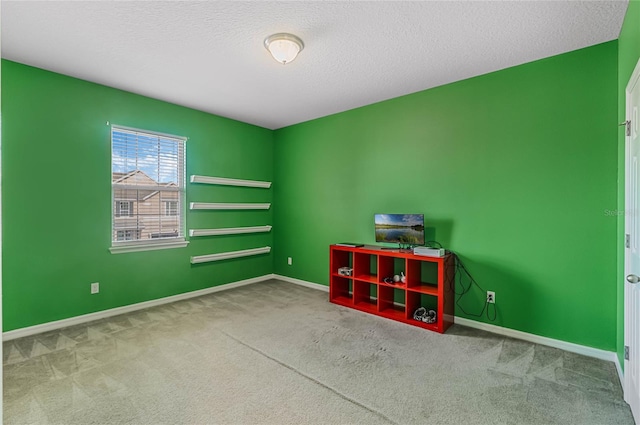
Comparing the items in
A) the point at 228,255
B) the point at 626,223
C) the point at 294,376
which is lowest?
the point at 294,376

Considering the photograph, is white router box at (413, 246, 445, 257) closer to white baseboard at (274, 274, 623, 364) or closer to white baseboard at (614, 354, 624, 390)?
white baseboard at (274, 274, 623, 364)

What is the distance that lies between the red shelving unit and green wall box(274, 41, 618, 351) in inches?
11.6

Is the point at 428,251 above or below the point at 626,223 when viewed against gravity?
below

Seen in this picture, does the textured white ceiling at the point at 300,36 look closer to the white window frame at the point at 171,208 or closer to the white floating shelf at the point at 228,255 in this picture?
the white window frame at the point at 171,208

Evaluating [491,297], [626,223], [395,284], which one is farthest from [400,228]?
[626,223]

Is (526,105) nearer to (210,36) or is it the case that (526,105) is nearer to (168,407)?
(210,36)

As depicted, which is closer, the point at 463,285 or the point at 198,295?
the point at 463,285

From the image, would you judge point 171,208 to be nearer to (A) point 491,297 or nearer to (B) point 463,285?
(B) point 463,285

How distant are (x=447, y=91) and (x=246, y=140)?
2897 millimetres

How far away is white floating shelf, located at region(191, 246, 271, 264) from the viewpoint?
454 cm

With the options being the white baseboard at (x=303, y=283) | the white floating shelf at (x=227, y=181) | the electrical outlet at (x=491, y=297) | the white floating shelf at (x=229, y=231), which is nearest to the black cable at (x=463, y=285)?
the electrical outlet at (x=491, y=297)

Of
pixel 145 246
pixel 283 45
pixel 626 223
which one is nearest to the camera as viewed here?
pixel 626 223

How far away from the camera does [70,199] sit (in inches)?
139

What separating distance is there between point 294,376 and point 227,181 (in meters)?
3.02
